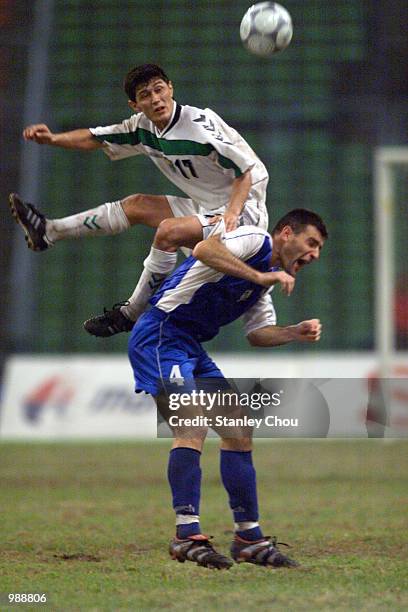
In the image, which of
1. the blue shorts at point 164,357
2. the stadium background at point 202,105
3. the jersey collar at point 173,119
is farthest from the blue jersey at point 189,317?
the stadium background at point 202,105

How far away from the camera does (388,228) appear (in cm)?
1280

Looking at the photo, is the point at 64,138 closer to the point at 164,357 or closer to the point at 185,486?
the point at 164,357

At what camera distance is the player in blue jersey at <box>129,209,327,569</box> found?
495 cm

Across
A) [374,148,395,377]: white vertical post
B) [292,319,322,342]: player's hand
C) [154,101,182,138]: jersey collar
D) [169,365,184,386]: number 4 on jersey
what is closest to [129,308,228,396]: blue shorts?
[169,365,184,386]: number 4 on jersey

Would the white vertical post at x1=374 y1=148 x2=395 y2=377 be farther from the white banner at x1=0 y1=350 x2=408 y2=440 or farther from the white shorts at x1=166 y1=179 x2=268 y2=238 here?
the white shorts at x1=166 y1=179 x2=268 y2=238

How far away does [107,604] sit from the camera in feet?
13.6

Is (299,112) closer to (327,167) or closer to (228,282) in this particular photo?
(327,167)

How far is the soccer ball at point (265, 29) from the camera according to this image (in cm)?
615

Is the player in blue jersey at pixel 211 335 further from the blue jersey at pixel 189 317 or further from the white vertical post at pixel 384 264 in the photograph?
the white vertical post at pixel 384 264

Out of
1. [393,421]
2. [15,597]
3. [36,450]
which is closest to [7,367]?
[36,450]

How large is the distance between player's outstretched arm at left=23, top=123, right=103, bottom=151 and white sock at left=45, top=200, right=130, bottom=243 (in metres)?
0.36

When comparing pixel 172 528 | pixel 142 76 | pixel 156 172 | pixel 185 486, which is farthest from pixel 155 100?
pixel 156 172

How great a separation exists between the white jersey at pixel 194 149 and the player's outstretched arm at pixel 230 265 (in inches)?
33.7

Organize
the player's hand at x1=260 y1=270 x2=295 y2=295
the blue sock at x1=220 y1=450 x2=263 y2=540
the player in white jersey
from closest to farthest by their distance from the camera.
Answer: the player's hand at x1=260 y1=270 x2=295 y2=295 → the blue sock at x1=220 y1=450 x2=263 y2=540 → the player in white jersey
